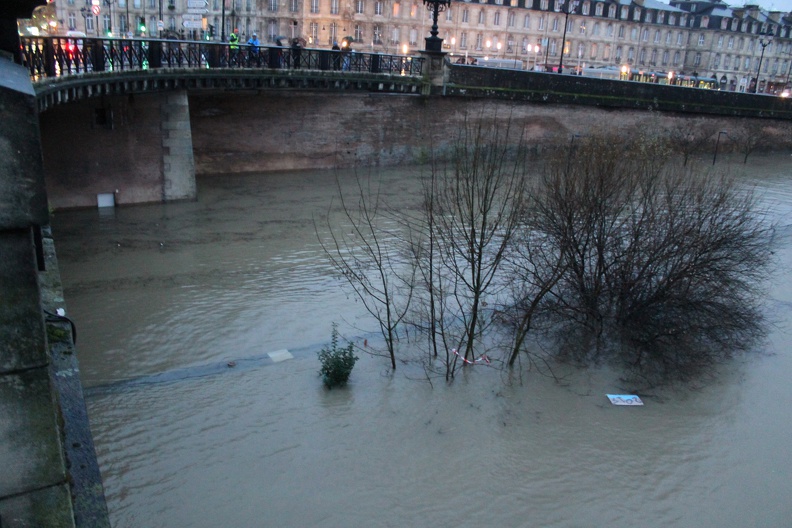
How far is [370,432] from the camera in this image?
399 inches

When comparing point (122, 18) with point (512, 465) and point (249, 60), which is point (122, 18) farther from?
point (512, 465)

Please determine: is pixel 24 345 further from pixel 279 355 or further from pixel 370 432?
pixel 279 355

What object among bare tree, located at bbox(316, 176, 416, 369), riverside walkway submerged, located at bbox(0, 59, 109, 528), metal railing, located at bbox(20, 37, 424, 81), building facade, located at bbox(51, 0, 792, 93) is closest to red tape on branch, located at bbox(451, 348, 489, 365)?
bare tree, located at bbox(316, 176, 416, 369)

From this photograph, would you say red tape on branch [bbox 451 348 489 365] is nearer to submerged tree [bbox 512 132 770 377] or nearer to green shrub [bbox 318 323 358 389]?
submerged tree [bbox 512 132 770 377]

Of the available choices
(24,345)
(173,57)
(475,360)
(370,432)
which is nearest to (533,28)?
(173,57)

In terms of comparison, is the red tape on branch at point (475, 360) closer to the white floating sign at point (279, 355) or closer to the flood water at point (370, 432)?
the flood water at point (370, 432)

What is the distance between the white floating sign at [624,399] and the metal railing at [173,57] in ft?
33.4

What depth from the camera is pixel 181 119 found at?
2228 cm

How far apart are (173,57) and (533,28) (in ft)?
155

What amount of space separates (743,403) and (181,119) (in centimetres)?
1773

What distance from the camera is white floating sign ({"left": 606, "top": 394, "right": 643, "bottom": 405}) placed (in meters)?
11.3

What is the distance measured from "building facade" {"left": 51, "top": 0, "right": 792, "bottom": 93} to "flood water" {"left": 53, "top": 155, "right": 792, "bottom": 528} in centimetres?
2602

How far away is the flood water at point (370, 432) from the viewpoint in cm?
867

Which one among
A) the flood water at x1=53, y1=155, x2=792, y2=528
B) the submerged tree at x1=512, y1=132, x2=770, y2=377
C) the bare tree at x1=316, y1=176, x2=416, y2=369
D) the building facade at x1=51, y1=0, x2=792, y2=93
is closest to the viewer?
the flood water at x1=53, y1=155, x2=792, y2=528
